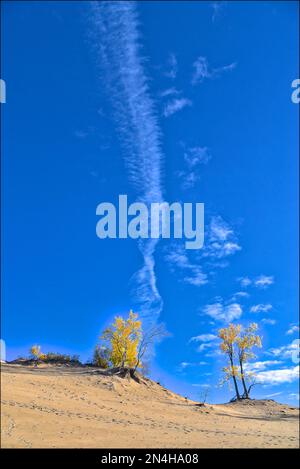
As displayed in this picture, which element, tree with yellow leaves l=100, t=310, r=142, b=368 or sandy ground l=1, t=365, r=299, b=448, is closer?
sandy ground l=1, t=365, r=299, b=448

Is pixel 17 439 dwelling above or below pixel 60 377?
below

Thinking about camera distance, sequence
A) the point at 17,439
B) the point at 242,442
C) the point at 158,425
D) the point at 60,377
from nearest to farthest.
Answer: the point at 17,439 < the point at 242,442 < the point at 158,425 < the point at 60,377

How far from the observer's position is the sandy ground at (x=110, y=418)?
1969 centimetres

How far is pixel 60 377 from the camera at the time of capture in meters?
33.3

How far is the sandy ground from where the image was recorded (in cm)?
1969

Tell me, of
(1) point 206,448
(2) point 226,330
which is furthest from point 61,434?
(2) point 226,330

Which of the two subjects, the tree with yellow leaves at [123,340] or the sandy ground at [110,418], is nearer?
the sandy ground at [110,418]

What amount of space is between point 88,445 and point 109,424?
569 cm

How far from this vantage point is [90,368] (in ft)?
136

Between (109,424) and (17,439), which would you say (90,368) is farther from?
(17,439)

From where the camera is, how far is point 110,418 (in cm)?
2586
